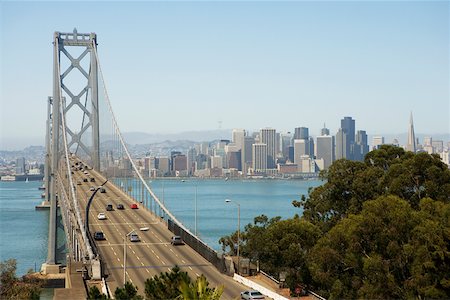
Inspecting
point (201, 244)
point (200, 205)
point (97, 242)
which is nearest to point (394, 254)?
point (201, 244)

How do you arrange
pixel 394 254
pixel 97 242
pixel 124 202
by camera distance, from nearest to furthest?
pixel 394 254 < pixel 97 242 < pixel 124 202

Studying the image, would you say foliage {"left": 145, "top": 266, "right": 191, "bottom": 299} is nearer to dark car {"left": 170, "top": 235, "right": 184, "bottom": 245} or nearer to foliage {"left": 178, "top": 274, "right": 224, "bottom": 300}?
foliage {"left": 178, "top": 274, "right": 224, "bottom": 300}

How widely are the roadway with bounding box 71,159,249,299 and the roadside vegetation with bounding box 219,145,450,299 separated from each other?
2799mm

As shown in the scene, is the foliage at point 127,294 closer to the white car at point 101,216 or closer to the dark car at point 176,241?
the dark car at point 176,241

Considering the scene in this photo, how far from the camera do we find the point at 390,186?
122 feet

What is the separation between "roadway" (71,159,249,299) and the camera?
3130 cm

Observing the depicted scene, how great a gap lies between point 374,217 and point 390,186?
824 centimetres

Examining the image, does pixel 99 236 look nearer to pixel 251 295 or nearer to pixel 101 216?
pixel 101 216

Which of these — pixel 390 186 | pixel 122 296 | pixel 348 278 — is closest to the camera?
pixel 122 296

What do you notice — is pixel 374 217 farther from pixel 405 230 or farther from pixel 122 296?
pixel 122 296

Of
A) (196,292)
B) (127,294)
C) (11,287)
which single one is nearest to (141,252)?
(11,287)

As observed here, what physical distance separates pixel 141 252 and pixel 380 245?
1320cm

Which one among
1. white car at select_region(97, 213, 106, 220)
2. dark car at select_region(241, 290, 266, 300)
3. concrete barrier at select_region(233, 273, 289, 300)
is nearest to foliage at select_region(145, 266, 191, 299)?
dark car at select_region(241, 290, 266, 300)

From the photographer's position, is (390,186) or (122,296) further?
(390,186)
